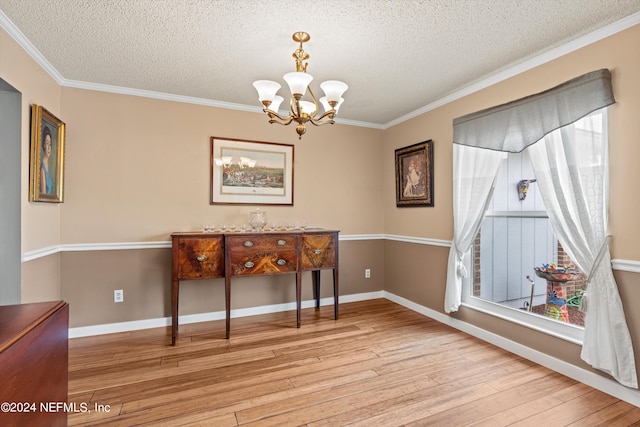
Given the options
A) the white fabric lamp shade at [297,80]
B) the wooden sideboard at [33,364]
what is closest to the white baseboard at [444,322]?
the wooden sideboard at [33,364]

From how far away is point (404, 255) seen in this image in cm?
382

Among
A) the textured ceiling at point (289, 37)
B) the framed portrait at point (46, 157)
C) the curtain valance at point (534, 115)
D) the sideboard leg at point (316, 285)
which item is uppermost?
the textured ceiling at point (289, 37)

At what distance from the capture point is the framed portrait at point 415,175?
135 inches

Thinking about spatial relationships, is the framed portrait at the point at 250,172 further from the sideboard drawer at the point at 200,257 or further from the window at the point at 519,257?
the window at the point at 519,257

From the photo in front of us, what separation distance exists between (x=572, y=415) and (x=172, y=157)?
3.72 metres

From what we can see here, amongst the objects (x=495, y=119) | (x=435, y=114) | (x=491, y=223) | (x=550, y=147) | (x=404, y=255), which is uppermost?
(x=435, y=114)

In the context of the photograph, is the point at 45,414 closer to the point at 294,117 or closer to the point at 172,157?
the point at 294,117

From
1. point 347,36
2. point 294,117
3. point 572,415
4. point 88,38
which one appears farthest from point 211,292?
point 572,415

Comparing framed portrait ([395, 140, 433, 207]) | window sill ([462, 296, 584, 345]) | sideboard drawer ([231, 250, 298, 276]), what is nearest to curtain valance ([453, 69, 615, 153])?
framed portrait ([395, 140, 433, 207])

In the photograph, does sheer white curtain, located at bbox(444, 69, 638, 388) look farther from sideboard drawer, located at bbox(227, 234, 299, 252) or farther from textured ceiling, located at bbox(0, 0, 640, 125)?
sideboard drawer, located at bbox(227, 234, 299, 252)

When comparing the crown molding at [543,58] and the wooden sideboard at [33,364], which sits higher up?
the crown molding at [543,58]

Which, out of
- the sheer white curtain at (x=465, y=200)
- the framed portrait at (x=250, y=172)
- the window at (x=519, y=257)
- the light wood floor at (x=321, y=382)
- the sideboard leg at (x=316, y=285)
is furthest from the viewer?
the sideboard leg at (x=316, y=285)

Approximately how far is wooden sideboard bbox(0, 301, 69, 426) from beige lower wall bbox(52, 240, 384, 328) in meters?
1.53

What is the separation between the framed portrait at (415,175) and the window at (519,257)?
721mm
